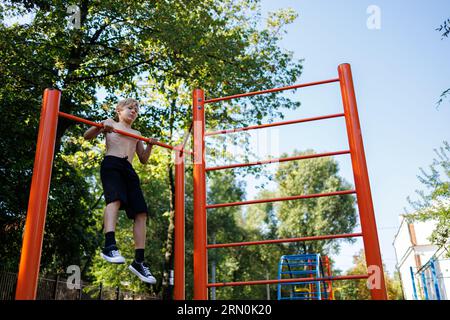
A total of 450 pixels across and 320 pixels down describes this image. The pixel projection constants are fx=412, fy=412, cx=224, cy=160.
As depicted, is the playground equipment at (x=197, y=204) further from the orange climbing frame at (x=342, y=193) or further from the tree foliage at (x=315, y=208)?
the tree foliage at (x=315, y=208)

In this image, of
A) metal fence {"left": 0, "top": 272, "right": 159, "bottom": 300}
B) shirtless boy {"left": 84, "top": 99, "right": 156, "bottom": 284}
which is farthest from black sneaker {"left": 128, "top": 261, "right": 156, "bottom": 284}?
metal fence {"left": 0, "top": 272, "right": 159, "bottom": 300}

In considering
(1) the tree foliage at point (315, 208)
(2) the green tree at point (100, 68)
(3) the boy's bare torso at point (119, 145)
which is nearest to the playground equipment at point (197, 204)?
(3) the boy's bare torso at point (119, 145)

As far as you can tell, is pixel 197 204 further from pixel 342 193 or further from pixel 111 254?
pixel 342 193

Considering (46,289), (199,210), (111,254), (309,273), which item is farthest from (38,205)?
(46,289)

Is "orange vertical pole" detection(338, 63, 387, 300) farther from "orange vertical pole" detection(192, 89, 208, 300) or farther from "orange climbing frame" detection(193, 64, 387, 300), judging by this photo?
"orange vertical pole" detection(192, 89, 208, 300)

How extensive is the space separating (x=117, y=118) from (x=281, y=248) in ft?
71.3

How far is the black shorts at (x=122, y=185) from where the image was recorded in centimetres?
276

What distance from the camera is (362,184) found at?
274 centimetres

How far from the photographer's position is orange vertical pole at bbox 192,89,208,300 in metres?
2.82

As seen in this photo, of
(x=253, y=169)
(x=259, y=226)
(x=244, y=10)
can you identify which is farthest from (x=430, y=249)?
Result: (x=244, y=10)

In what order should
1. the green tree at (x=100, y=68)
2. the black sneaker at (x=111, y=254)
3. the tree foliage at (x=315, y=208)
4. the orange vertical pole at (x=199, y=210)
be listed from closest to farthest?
the black sneaker at (x=111, y=254) → the orange vertical pole at (x=199, y=210) → the green tree at (x=100, y=68) → the tree foliage at (x=315, y=208)

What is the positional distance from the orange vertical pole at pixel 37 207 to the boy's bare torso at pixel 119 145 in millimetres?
508

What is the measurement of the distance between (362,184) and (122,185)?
5.34ft

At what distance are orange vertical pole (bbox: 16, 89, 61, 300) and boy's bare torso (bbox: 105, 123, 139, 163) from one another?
0.51m
